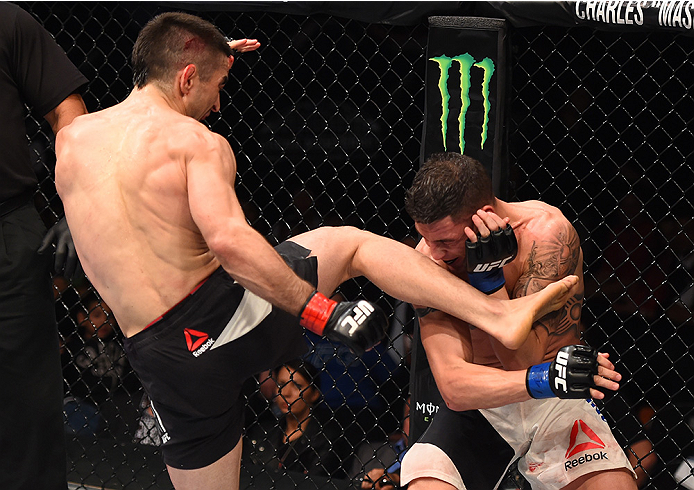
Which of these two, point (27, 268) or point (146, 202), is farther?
point (27, 268)

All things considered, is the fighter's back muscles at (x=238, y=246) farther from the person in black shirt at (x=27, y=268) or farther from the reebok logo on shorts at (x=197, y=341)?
the person in black shirt at (x=27, y=268)

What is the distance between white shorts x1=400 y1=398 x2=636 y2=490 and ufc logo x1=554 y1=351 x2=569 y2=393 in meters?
0.31

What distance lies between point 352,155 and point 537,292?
3.90 feet

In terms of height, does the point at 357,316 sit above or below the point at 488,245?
below

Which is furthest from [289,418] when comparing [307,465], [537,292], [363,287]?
[537,292]

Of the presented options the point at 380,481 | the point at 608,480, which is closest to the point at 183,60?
the point at 608,480

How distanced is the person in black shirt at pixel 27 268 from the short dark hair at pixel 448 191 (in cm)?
86

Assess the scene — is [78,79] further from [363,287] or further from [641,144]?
[641,144]

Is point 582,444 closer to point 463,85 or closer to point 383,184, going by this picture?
point 463,85

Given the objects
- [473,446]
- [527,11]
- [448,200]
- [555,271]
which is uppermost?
[527,11]

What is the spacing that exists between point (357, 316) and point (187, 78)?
26.1 inches

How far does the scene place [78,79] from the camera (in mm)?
1849

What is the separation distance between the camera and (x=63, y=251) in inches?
69.4

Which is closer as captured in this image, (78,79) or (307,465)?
(78,79)
